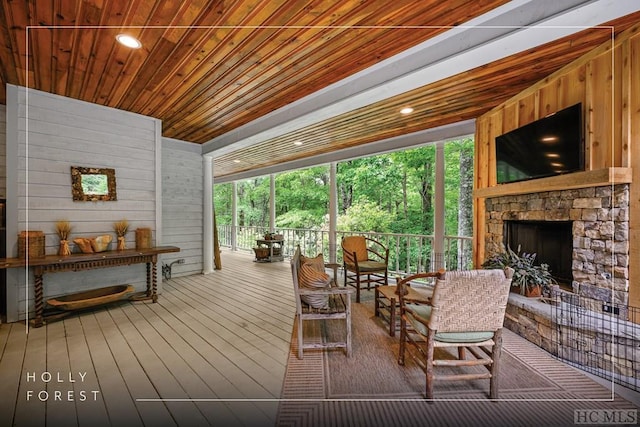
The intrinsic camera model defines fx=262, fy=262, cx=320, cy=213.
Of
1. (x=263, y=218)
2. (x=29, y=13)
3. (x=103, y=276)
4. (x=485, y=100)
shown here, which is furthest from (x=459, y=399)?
(x=263, y=218)

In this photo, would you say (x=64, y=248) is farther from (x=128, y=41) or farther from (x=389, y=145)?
(x=389, y=145)

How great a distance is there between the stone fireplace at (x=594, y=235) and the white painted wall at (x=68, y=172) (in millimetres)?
5274

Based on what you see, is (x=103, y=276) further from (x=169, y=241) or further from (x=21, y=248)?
(x=169, y=241)

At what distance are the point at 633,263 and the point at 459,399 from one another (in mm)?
1835

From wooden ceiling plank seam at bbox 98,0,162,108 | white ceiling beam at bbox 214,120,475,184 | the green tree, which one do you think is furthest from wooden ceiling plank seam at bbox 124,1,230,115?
the green tree

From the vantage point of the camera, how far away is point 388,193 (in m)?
8.98

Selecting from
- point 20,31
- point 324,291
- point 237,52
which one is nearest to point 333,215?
point 324,291

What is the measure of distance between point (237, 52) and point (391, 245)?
654cm

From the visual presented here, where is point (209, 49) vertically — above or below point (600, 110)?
above

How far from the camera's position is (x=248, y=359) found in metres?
2.29

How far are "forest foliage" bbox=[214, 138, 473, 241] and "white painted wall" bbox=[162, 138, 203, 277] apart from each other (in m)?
3.96

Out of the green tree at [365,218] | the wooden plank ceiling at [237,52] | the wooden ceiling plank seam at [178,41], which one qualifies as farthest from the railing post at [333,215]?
the wooden ceiling plank seam at [178,41]

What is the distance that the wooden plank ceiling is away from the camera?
1879mm

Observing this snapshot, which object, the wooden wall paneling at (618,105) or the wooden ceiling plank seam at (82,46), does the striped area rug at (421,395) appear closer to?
the wooden wall paneling at (618,105)
